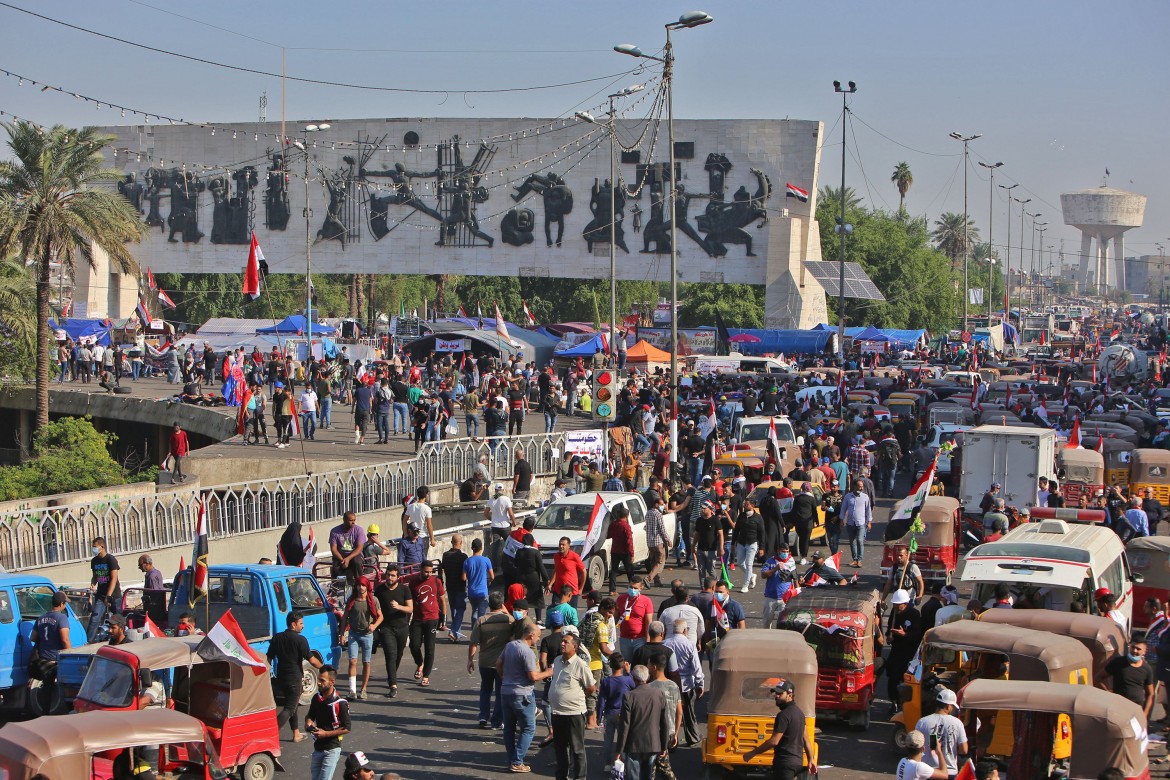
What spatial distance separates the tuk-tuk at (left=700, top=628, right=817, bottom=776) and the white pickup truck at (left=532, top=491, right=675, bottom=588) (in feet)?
23.3

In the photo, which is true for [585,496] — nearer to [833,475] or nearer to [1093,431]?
[833,475]

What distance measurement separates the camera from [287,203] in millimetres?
70125

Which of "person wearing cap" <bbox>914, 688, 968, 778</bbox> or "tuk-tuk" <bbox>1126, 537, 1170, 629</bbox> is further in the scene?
"tuk-tuk" <bbox>1126, 537, 1170, 629</bbox>

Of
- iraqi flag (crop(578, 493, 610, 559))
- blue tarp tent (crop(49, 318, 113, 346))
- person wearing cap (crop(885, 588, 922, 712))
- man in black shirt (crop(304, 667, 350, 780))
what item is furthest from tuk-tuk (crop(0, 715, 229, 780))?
blue tarp tent (crop(49, 318, 113, 346))

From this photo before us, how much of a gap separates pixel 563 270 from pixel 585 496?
46831mm

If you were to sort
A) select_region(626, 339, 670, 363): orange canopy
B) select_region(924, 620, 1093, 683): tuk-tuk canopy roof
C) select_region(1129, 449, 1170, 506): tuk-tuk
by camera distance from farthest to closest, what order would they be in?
select_region(626, 339, 670, 363): orange canopy
select_region(1129, 449, 1170, 506): tuk-tuk
select_region(924, 620, 1093, 683): tuk-tuk canopy roof

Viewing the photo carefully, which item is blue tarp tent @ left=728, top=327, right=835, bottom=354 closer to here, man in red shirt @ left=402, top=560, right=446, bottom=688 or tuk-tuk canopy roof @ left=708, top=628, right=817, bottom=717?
man in red shirt @ left=402, top=560, right=446, bottom=688

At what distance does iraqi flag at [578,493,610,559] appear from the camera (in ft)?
57.7

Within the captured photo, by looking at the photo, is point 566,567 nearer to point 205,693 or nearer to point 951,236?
point 205,693

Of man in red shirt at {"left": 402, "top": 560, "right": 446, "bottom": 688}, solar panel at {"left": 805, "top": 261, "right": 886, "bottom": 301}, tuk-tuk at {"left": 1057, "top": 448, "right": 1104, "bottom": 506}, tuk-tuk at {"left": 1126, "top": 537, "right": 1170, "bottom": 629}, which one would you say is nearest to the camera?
man in red shirt at {"left": 402, "top": 560, "right": 446, "bottom": 688}

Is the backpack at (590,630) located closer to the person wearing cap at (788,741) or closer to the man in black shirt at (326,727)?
the person wearing cap at (788,741)

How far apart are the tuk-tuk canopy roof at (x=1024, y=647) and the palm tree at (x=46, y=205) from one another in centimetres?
2826

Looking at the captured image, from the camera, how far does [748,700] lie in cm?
1133

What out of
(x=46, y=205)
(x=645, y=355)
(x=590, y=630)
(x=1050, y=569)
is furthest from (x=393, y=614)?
(x=645, y=355)
